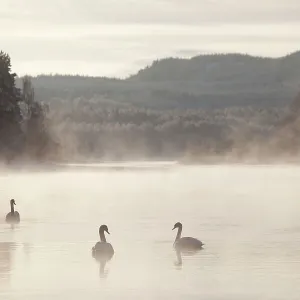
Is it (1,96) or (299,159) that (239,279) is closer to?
(1,96)

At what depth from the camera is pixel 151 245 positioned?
29500 mm

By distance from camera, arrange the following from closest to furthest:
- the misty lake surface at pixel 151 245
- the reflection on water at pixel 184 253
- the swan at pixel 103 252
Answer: the misty lake surface at pixel 151 245 → the swan at pixel 103 252 → the reflection on water at pixel 184 253

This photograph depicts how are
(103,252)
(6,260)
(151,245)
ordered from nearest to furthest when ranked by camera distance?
(6,260) < (103,252) < (151,245)

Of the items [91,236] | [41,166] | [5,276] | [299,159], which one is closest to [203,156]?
[299,159]

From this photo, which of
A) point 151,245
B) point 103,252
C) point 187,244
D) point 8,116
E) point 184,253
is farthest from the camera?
point 8,116

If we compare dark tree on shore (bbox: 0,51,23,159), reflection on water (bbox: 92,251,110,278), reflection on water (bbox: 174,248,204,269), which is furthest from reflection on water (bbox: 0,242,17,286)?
dark tree on shore (bbox: 0,51,23,159)

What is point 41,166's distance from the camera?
329ft

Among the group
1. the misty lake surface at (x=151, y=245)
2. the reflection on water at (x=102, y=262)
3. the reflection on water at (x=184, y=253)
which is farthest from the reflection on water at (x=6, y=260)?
the reflection on water at (x=184, y=253)

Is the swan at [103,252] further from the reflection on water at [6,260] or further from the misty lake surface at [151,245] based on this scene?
the reflection on water at [6,260]

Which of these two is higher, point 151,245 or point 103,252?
point 103,252

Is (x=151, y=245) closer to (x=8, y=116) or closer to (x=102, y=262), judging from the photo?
(x=102, y=262)

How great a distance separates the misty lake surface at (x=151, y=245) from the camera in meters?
21.3

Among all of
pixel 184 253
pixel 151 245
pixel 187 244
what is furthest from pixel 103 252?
pixel 151 245

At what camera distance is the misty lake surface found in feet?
69.9
